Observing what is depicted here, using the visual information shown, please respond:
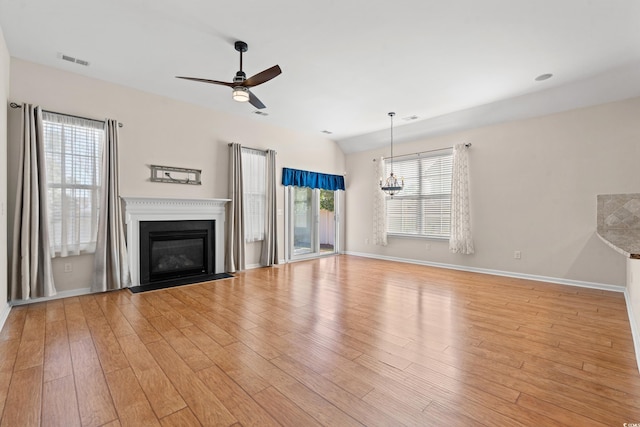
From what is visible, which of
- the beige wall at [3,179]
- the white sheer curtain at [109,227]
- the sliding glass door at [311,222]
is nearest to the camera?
the beige wall at [3,179]

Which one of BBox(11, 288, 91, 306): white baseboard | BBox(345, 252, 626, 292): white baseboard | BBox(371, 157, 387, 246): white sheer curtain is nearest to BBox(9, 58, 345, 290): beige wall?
BBox(11, 288, 91, 306): white baseboard

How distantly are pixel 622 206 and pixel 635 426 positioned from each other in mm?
4122

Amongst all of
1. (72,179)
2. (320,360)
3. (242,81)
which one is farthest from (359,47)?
(72,179)

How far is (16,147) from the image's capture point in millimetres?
3695

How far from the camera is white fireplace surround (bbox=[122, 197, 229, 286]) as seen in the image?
457cm

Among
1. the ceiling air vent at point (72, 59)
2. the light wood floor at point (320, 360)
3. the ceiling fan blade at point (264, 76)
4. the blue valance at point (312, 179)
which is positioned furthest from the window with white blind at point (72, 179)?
the blue valance at point (312, 179)

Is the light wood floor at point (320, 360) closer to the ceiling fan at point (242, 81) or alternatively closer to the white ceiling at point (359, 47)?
the ceiling fan at point (242, 81)

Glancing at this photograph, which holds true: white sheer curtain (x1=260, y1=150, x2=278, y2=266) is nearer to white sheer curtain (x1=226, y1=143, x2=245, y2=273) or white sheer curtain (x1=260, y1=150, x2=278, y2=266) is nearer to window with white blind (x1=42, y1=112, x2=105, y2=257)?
white sheer curtain (x1=226, y1=143, x2=245, y2=273)

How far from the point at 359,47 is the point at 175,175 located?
144 inches

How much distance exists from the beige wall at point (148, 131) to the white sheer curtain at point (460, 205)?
3.65 m

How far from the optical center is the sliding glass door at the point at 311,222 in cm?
696

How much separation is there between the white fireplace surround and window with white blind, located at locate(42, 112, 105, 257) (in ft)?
1.52

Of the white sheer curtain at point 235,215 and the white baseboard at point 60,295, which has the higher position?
the white sheer curtain at point 235,215

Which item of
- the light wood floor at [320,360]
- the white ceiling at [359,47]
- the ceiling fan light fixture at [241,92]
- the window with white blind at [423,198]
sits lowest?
the light wood floor at [320,360]
